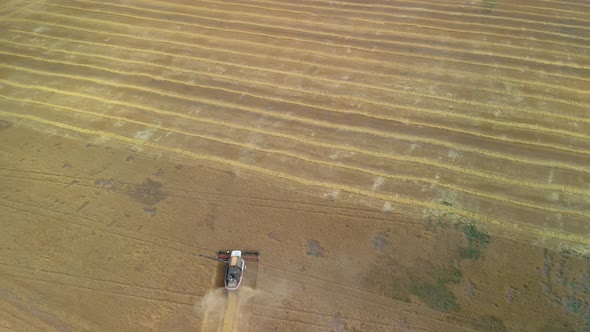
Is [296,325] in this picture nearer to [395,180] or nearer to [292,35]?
[395,180]

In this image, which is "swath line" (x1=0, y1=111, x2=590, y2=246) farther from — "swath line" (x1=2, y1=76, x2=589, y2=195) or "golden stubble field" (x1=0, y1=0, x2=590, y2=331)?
"swath line" (x1=2, y1=76, x2=589, y2=195)

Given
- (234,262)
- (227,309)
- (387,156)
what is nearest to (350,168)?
(387,156)

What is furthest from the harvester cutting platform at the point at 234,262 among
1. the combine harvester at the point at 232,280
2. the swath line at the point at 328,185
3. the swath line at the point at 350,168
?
the swath line at the point at 350,168

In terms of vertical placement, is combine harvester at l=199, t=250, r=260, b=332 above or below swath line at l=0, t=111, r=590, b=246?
below

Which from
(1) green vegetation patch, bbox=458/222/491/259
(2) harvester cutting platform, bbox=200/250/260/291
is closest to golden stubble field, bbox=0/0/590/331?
(1) green vegetation patch, bbox=458/222/491/259

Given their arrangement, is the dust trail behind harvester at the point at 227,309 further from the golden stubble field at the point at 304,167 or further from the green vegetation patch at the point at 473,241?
the green vegetation patch at the point at 473,241

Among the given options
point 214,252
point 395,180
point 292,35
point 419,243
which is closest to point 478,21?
point 292,35
